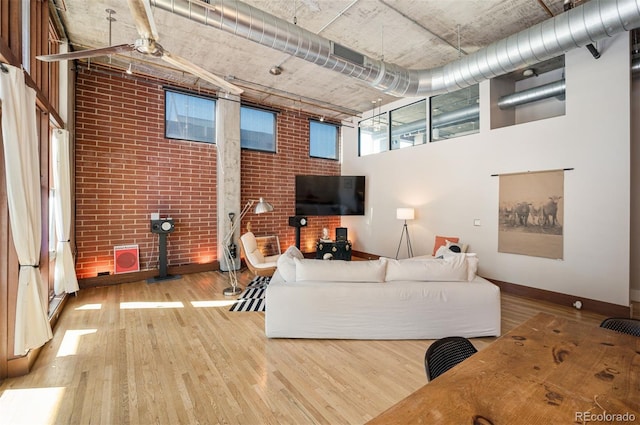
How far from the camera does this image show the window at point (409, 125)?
5.85 m

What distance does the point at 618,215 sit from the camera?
349cm

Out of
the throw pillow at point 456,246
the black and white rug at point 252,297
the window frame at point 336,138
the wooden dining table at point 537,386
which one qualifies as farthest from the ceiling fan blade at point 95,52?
the window frame at point 336,138

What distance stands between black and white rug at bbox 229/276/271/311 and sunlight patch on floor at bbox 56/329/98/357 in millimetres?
1530

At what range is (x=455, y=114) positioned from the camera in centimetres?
527

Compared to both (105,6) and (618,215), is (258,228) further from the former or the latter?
(618,215)

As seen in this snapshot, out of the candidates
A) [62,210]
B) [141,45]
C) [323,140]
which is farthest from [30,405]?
[323,140]

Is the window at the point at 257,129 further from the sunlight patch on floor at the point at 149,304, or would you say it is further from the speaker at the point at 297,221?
the sunlight patch on floor at the point at 149,304

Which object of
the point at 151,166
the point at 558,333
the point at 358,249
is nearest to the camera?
the point at 558,333

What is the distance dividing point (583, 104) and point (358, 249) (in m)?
5.06

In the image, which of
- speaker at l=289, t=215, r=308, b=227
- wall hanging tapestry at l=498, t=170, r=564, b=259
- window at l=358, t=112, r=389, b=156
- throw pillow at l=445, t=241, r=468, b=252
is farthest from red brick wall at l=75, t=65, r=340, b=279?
wall hanging tapestry at l=498, t=170, r=564, b=259

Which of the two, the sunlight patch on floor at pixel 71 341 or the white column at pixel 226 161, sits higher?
the white column at pixel 226 161

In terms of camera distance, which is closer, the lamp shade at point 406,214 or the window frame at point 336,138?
the lamp shade at point 406,214

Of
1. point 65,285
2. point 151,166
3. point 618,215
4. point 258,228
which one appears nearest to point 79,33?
point 151,166

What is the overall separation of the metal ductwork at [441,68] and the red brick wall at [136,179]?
3167mm
